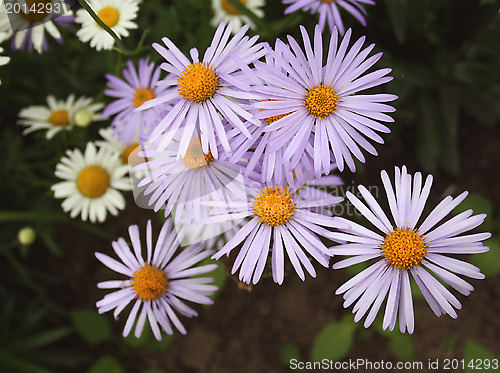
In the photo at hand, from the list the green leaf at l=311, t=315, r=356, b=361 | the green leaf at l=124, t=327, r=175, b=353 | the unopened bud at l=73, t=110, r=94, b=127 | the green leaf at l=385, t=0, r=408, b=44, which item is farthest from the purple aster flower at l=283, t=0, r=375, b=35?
the green leaf at l=124, t=327, r=175, b=353

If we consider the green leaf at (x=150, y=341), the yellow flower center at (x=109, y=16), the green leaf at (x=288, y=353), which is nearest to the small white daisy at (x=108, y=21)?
the yellow flower center at (x=109, y=16)

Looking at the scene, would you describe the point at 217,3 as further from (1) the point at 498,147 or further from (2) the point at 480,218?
(1) the point at 498,147

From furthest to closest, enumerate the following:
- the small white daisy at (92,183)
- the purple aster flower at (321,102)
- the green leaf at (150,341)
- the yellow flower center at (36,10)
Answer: the green leaf at (150,341) → the yellow flower center at (36,10) → the small white daisy at (92,183) → the purple aster flower at (321,102)

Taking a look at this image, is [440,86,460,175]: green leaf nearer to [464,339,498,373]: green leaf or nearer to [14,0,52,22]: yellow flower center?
[464,339,498,373]: green leaf

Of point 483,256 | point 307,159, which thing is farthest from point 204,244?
point 483,256

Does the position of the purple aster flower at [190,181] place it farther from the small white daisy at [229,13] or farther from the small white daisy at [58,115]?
the small white daisy at [229,13]

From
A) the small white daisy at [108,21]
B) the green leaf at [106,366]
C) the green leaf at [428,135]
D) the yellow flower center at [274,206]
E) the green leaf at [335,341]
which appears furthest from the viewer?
the green leaf at [428,135]
